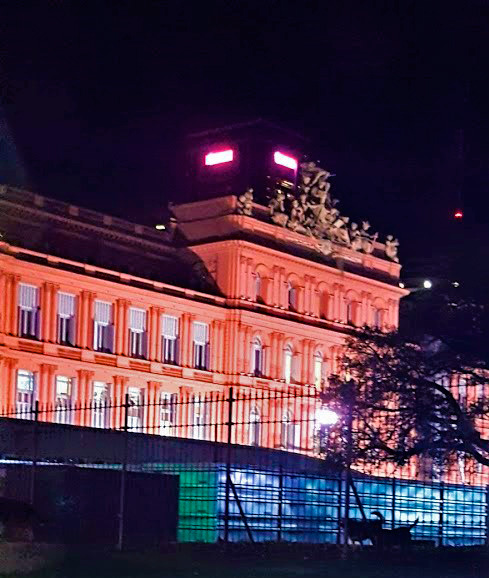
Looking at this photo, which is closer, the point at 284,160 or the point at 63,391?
the point at 63,391

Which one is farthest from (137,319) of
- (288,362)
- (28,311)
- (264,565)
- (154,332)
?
(264,565)

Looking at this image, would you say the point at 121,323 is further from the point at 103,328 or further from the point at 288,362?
the point at 288,362

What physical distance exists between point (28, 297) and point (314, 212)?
26782 mm

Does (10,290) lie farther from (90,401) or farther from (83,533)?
(83,533)

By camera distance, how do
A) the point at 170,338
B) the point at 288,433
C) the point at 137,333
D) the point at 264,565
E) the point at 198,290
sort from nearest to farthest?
the point at 264,565, the point at 288,433, the point at 137,333, the point at 170,338, the point at 198,290

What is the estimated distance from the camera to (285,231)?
317 ft

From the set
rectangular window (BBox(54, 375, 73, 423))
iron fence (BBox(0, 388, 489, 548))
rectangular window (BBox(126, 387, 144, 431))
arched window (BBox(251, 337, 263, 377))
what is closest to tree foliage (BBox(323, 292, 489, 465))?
iron fence (BBox(0, 388, 489, 548))

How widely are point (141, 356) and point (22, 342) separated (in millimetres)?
10047

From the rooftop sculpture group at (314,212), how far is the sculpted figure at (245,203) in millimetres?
594

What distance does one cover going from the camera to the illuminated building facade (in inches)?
3147

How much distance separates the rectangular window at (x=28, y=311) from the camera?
79188 millimetres

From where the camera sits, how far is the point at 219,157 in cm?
9994

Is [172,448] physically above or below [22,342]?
below

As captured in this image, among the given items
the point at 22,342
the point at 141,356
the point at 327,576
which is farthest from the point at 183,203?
the point at 327,576
